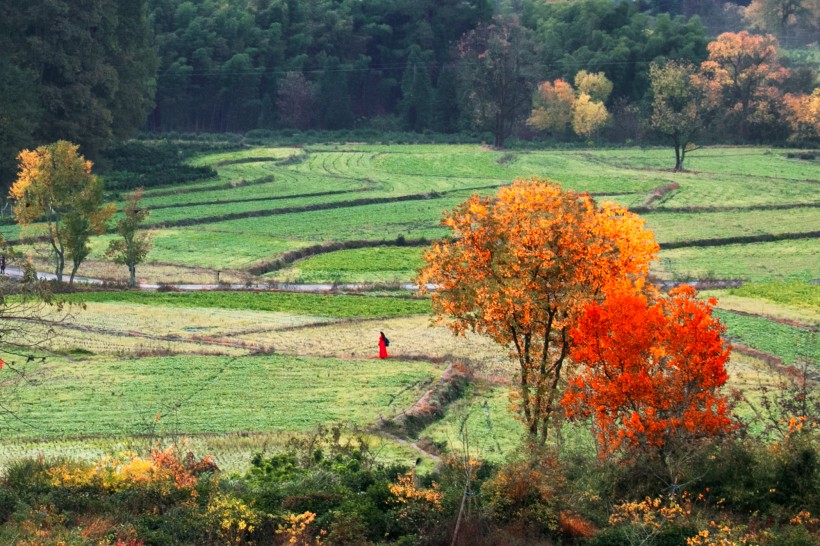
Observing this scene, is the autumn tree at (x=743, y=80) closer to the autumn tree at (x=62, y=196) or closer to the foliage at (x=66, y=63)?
the foliage at (x=66, y=63)

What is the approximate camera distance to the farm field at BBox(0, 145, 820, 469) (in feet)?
109

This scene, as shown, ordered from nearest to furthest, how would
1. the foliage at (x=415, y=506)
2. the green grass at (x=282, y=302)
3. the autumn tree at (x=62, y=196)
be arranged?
the foliage at (x=415, y=506) < the green grass at (x=282, y=302) < the autumn tree at (x=62, y=196)

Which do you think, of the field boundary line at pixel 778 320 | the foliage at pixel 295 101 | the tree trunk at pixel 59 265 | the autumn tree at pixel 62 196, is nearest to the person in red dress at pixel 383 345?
the field boundary line at pixel 778 320

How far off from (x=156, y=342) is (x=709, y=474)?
81.3 ft

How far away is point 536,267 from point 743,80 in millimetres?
98829

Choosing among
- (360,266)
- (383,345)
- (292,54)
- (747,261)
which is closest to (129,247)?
(360,266)

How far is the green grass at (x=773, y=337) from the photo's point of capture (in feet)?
136

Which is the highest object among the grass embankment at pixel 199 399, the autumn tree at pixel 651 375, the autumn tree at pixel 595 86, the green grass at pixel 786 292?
the autumn tree at pixel 595 86

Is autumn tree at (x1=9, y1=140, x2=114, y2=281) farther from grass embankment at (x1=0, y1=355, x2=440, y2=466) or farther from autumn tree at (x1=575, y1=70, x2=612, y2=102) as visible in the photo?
autumn tree at (x1=575, y1=70, x2=612, y2=102)

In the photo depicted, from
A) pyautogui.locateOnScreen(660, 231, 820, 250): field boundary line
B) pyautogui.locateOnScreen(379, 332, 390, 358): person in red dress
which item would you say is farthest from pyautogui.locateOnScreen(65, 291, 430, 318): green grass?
pyautogui.locateOnScreen(660, 231, 820, 250): field boundary line

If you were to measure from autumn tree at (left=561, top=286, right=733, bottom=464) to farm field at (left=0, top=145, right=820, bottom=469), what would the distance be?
13.1 ft

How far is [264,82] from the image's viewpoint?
136000 mm

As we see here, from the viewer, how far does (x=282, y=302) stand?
171ft

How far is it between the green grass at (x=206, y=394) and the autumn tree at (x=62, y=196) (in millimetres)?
17437
